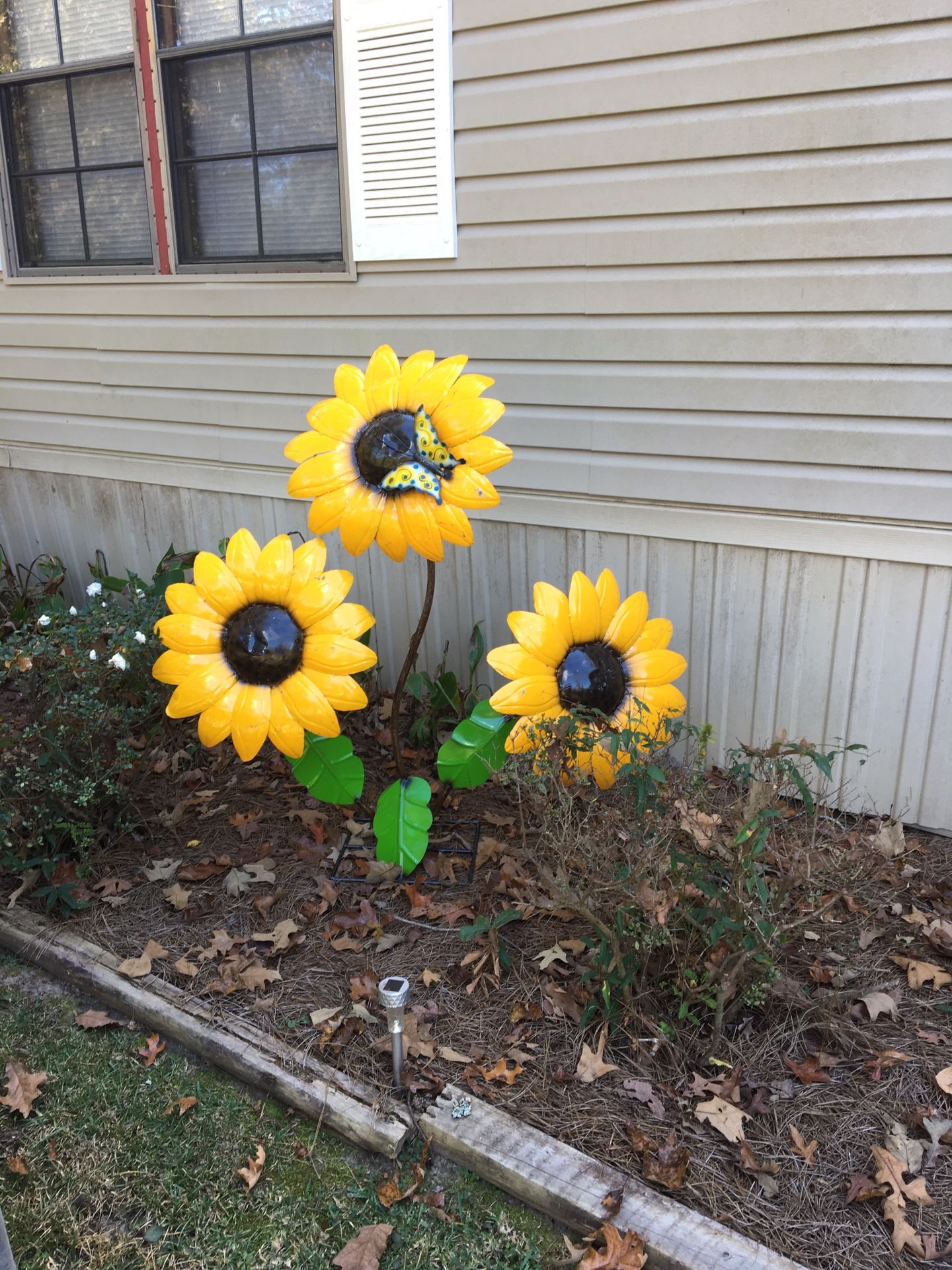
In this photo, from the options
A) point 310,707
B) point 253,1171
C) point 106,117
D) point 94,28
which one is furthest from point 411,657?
point 94,28

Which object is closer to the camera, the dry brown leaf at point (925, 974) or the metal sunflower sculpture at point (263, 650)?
the dry brown leaf at point (925, 974)

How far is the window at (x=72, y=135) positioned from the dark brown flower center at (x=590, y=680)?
131 inches

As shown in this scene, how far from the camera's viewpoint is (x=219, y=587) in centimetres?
324

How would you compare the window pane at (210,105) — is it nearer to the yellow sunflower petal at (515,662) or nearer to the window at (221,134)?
the window at (221,134)

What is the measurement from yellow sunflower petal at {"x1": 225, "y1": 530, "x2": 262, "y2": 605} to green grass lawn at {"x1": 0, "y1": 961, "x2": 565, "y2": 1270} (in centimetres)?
145

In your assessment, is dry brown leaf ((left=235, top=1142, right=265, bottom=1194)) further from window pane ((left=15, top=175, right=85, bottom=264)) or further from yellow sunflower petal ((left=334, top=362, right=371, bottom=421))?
window pane ((left=15, top=175, right=85, bottom=264))

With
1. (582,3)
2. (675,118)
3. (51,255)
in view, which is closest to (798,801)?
(675,118)

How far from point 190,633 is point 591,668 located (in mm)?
1337

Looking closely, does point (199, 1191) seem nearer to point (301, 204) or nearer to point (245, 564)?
point (245, 564)

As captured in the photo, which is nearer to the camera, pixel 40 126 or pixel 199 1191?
pixel 199 1191

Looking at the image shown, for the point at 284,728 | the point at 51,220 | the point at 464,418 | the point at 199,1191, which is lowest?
the point at 199,1191

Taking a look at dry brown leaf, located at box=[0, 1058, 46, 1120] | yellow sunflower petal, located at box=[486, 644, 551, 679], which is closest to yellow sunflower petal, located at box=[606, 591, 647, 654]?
yellow sunflower petal, located at box=[486, 644, 551, 679]

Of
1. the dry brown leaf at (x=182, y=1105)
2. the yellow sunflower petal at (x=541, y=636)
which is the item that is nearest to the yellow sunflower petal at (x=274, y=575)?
the yellow sunflower petal at (x=541, y=636)

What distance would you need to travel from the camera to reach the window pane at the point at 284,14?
13.8ft
